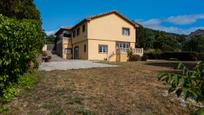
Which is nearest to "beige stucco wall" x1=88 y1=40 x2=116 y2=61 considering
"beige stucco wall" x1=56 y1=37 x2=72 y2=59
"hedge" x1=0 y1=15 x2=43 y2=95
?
"beige stucco wall" x1=56 y1=37 x2=72 y2=59

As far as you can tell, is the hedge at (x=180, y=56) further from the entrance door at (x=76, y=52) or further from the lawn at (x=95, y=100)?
the lawn at (x=95, y=100)

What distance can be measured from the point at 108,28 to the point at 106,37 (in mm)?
1407

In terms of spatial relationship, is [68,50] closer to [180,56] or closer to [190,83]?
[180,56]

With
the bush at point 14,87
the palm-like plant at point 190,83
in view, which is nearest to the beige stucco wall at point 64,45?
the bush at point 14,87

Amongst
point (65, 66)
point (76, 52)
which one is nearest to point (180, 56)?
point (76, 52)

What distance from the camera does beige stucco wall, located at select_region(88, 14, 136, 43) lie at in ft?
138

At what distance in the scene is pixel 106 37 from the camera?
43.0m

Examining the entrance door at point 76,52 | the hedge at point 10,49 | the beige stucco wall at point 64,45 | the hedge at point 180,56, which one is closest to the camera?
the hedge at point 10,49

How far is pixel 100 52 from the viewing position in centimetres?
4272

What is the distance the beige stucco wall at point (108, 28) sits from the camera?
1656 inches

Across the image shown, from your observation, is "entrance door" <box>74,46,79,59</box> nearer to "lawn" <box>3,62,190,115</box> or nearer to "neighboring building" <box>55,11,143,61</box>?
"neighboring building" <box>55,11,143,61</box>

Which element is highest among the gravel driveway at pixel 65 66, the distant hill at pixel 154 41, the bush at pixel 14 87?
the distant hill at pixel 154 41

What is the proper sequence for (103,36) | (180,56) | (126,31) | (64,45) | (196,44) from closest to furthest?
(103,36) < (126,31) < (180,56) < (64,45) < (196,44)

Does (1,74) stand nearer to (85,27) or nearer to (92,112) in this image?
(92,112)
